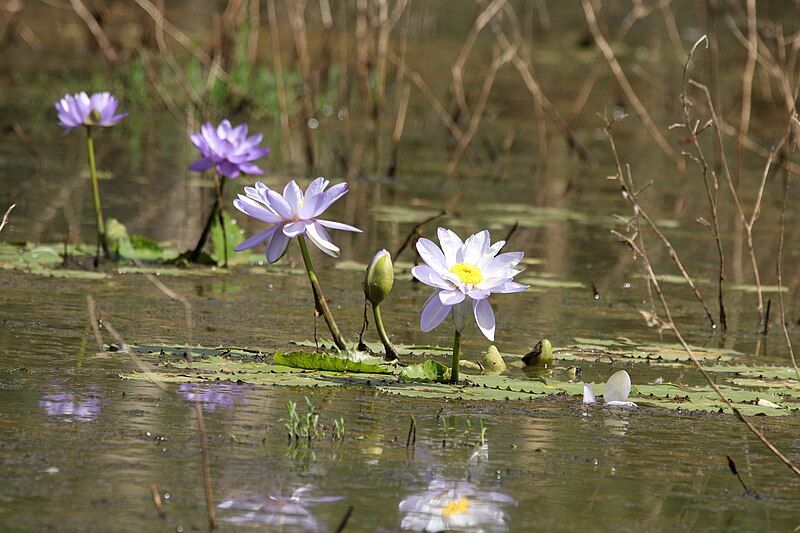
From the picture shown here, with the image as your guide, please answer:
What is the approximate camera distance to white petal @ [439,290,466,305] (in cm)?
382

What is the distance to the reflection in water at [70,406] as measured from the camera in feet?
11.2

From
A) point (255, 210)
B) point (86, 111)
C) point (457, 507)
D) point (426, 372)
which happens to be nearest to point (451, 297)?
point (426, 372)

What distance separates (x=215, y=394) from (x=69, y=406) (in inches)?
15.6

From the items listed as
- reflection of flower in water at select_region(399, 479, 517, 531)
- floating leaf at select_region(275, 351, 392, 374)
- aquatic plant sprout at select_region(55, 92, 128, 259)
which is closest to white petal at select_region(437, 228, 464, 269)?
floating leaf at select_region(275, 351, 392, 374)

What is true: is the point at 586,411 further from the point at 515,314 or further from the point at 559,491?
the point at 515,314

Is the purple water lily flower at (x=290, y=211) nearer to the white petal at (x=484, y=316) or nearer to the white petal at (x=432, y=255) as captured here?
the white petal at (x=432, y=255)

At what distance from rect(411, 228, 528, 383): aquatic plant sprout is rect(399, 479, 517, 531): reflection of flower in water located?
891mm

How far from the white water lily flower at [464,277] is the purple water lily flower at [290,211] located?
263 mm

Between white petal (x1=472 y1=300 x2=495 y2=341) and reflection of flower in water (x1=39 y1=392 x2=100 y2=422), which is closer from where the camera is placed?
reflection of flower in water (x1=39 y1=392 x2=100 y2=422)

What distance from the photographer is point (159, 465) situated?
304 centimetres

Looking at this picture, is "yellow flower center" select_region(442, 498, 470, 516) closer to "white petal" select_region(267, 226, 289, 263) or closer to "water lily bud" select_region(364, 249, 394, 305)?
"water lily bud" select_region(364, 249, 394, 305)

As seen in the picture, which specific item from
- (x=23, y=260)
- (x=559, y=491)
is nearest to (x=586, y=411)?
(x=559, y=491)

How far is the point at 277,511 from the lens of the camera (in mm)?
2783

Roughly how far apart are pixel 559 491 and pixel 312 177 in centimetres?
574
